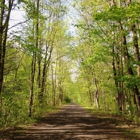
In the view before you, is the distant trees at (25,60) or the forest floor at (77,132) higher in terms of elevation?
the distant trees at (25,60)

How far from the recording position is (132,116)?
14.5 m

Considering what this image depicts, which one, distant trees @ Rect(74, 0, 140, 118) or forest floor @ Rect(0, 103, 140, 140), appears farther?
distant trees @ Rect(74, 0, 140, 118)

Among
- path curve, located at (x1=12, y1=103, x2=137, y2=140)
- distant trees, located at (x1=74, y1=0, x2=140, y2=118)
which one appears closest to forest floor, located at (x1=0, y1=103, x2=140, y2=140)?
path curve, located at (x1=12, y1=103, x2=137, y2=140)

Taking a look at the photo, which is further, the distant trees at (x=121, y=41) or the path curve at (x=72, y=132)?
the distant trees at (x=121, y=41)

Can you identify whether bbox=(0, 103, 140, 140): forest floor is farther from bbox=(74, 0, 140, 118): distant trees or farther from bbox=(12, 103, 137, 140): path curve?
bbox=(74, 0, 140, 118): distant trees

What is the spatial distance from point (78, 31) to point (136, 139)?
22.5 m

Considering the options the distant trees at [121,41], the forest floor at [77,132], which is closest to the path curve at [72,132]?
the forest floor at [77,132]

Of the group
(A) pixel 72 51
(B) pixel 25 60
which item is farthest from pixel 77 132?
(A) pixel 72 51

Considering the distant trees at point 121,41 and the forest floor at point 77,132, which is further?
the distant trees at point 121,41

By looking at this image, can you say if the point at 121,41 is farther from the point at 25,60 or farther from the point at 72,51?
the point at 72,51

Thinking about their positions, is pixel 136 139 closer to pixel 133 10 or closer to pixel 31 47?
pixel 133 10

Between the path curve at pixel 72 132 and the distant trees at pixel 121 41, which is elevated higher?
the distant trees at pixel 121 41

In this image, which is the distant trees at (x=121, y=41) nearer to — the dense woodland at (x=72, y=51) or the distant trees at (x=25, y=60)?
the dense woodland at (x=72, y=51)

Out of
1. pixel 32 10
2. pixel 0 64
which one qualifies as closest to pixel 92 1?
pixel 32 10
